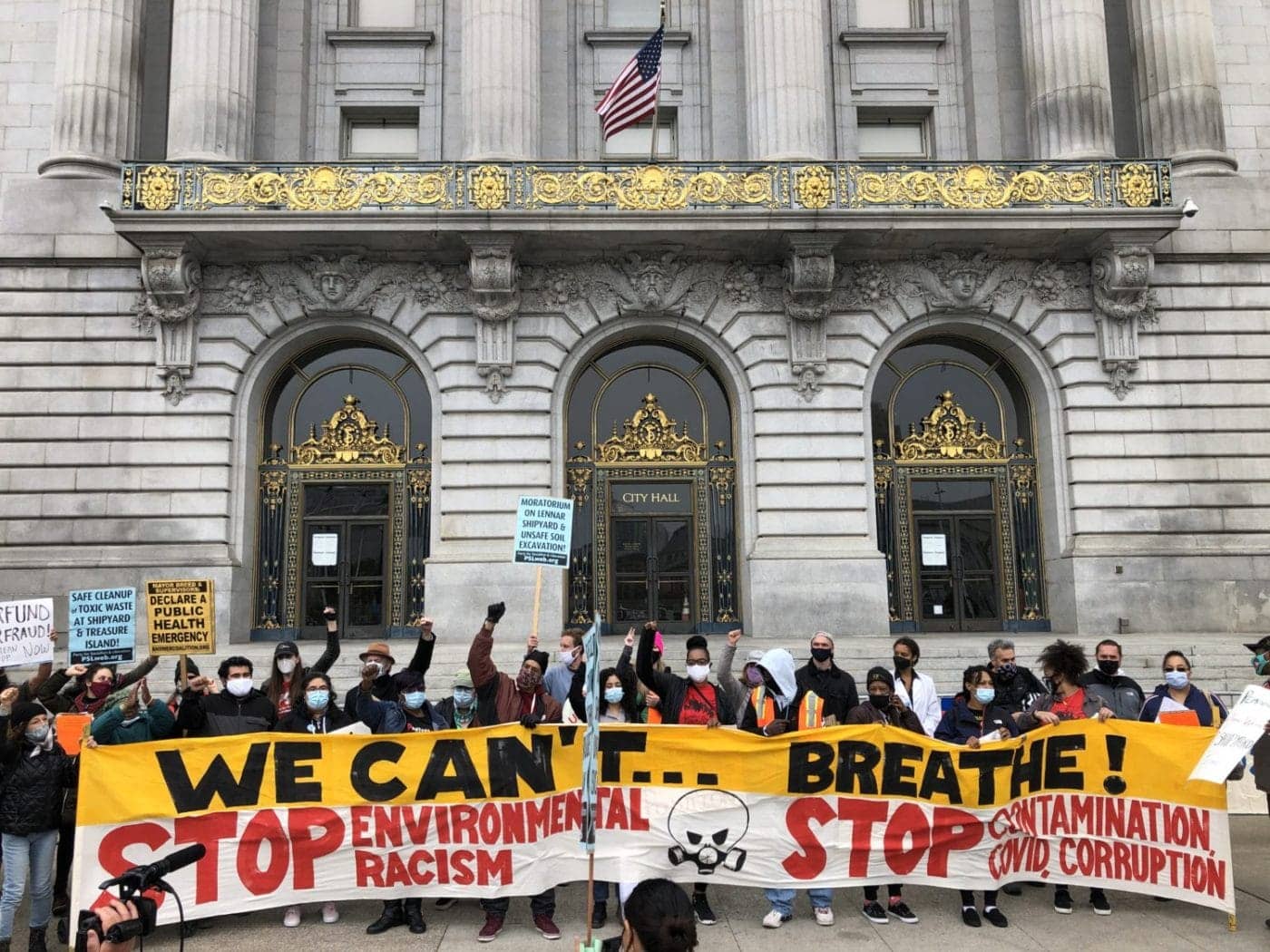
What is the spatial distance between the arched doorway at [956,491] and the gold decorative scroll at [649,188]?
5159 millimetres

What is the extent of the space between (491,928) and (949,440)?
1685 centimetres

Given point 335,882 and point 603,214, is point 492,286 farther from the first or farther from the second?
point 335,882

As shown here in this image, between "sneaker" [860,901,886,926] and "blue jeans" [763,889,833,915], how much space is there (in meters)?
0.31

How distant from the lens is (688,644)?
9453 mm

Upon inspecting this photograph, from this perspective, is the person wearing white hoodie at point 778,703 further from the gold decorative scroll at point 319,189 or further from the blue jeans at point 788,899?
the gold decorative scroll at point 319,189

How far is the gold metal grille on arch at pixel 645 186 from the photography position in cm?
1936

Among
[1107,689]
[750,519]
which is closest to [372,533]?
[750,519]

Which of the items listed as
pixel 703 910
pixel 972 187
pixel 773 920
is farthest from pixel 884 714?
pixel 972 187

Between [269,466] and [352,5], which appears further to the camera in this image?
[352,5]

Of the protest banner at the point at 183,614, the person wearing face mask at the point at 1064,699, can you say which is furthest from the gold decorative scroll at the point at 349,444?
the person wearing face mask at the point at 1064,699

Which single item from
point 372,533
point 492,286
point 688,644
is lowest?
point 688,644

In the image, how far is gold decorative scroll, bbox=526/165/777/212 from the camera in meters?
19.6

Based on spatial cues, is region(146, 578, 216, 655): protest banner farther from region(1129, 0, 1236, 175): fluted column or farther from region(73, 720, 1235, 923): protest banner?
region(1129, 0, 1236, 175): fluted column

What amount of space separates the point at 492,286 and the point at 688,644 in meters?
12.1
